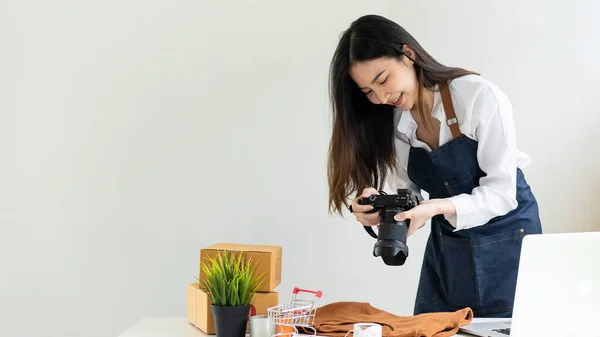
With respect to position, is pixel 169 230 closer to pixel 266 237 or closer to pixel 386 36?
pixel 266 237

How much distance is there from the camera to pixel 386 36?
2102mm

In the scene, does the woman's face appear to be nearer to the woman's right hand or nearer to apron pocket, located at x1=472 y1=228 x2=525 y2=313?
the woman's right hand

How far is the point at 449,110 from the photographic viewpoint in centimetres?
217

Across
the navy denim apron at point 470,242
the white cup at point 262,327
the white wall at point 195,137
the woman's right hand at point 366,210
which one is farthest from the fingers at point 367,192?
the white wall at point 195,137

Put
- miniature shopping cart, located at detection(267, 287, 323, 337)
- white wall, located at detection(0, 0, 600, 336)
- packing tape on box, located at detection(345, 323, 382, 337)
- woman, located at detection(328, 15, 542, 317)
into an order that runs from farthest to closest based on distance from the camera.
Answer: white wall, located at detection(0, 0, 600, 336) < woman, located at detection(328, 15, 542, 317) < miniature shopping cart, located at detection(267, 287, 323, 337) < packing tape on box, located at detection(345, 323, 382, 337)

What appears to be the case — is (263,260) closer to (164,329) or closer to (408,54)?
(164,329)

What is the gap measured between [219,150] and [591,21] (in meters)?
1.77

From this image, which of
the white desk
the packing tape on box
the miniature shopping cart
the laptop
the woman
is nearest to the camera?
the laptop

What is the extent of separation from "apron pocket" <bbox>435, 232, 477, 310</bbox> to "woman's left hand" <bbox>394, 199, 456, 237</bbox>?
232mm

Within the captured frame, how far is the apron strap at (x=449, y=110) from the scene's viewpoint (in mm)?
2164

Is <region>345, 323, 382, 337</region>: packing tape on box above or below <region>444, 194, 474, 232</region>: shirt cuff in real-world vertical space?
below

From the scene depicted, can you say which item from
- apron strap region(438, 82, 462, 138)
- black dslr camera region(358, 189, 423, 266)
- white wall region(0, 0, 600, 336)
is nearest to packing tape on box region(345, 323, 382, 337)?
black dslr camera region(358, 189, 423, 266)

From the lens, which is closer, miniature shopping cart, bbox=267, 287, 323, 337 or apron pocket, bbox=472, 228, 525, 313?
miniature shopping cart, bbox=267, 287, 323, 337

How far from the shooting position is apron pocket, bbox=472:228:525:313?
6.99 feet
